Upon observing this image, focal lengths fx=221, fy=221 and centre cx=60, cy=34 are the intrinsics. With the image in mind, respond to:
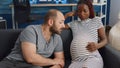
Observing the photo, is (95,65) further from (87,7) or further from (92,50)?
(87,7)

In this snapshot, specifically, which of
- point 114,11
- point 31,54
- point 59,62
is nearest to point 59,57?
point 59,62

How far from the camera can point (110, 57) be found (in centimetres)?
211

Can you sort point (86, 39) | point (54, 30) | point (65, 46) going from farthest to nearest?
point (65, 46) → point (86, 39) → point (54, 30)

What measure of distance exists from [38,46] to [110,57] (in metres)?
0.69

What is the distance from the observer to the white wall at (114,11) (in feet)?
18.1

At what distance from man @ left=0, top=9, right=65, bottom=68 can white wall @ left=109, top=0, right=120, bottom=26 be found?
3730 mm

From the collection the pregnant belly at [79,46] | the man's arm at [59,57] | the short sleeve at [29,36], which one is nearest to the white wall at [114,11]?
the pregnant belly at [79,46]

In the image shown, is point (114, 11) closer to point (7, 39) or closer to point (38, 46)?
point (7, 39)

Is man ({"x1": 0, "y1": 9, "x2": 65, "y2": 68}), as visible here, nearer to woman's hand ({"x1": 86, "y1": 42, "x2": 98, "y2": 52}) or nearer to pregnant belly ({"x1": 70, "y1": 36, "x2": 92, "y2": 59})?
pregnant belly ({"x1": 70, "y1": 36, "x2": 92, "y2": 59})

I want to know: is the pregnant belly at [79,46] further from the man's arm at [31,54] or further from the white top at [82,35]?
the man's arm at [31,54]

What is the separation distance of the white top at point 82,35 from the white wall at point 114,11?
332 cm

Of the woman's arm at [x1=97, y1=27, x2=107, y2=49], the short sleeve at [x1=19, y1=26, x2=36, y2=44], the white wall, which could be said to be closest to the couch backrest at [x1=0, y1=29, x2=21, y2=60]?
the short sleeve at [x1=19, y1=26, x2=36, y2=44]

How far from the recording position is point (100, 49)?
241 centimetres

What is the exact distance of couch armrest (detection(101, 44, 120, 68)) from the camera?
6.43 ft
